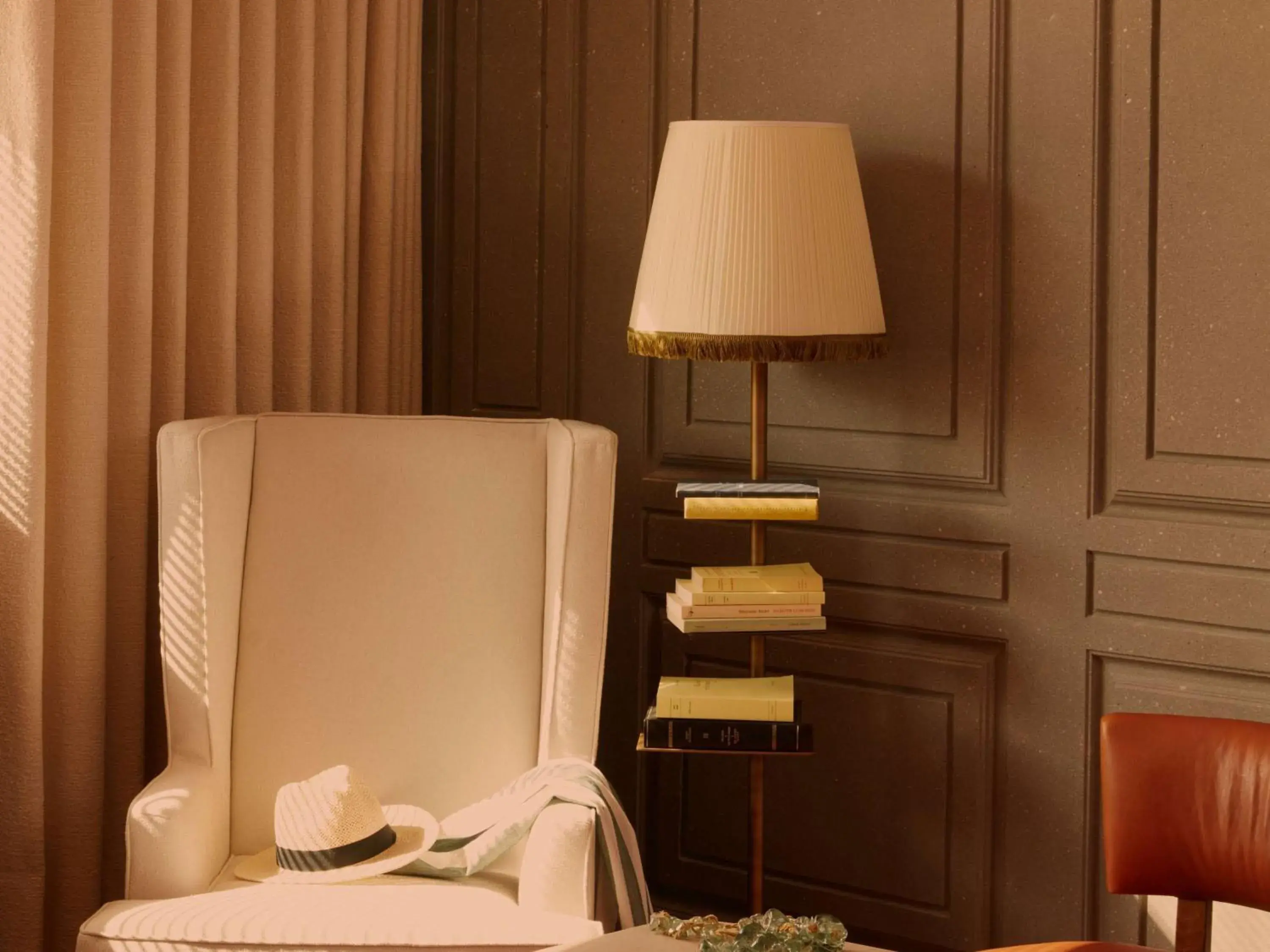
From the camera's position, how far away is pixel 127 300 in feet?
7.25

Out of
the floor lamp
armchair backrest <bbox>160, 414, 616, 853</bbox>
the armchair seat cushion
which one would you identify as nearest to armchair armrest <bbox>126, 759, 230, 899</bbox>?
the armchair seat cushion

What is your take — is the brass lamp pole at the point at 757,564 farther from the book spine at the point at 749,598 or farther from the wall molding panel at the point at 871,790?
the wall molding panel at the point at 871,790

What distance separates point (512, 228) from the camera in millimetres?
2740

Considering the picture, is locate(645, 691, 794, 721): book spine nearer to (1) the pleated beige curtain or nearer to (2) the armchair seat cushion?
(2) the armchair seat cushion

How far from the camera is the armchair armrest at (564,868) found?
1.79 metres

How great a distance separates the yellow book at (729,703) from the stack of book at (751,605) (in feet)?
0.32

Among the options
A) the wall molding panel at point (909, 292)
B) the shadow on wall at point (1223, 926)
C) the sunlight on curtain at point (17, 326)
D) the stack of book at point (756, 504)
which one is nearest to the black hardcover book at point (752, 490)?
the stack of book at point (756, 504)

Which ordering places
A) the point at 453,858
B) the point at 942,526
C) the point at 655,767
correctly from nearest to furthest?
the point at 453,858 → the point at 942,526 → the point at 655,767

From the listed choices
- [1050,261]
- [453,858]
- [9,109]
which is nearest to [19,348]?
[9,109]

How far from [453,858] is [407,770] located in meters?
0.19

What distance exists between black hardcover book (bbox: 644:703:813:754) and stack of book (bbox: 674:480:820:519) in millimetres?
298

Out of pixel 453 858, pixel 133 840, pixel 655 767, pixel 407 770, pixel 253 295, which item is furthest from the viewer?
pixel 655 767

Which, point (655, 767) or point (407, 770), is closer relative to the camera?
point (407, 770)

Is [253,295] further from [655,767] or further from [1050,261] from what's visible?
[1050,261]
